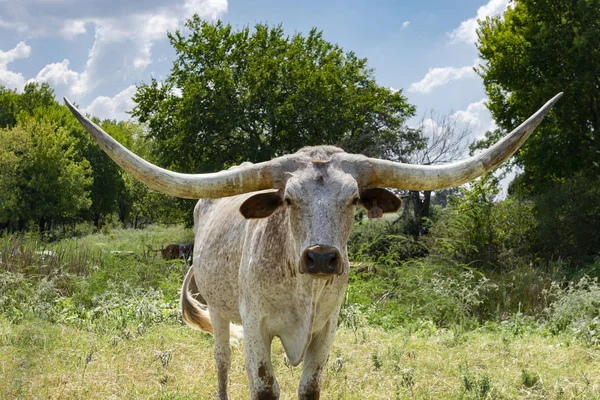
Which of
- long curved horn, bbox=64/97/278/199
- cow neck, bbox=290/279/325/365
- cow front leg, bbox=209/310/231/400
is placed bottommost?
cow front leg, bbox=209/310/231/400

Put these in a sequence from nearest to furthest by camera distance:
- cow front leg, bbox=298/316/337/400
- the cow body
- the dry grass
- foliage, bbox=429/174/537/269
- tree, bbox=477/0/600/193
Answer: the cow body, cow front leg, bbox=298/316/337/400, the dry grass, foliage, bbox=429/174/537/269, tree, bbox=477/0/600/193

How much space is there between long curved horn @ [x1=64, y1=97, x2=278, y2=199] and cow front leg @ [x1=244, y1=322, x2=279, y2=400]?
91 cm

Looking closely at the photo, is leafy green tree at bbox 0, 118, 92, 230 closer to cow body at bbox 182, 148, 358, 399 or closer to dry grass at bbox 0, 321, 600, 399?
dry grass at bbox 0, 321, 600, 399

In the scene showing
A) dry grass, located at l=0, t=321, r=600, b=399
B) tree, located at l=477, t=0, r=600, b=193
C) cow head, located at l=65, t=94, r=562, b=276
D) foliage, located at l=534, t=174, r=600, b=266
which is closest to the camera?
cow head, located at l=65, t=94, r=562, b=276

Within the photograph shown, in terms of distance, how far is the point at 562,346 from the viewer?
272 inches

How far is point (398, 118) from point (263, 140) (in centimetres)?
807

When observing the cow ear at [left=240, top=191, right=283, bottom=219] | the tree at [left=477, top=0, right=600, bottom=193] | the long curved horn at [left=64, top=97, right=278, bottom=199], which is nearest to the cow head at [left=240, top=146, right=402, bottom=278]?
the cow ear at [left=240, top=191, right=283, bottom=219]

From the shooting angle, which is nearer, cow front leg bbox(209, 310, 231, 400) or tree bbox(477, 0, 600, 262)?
cow front leg bbox(209, 310, 231, 400)

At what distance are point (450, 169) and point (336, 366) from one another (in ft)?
9.44

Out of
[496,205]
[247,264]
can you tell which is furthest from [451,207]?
[247,264]

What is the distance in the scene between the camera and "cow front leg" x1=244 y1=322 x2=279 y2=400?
3646 millimetres

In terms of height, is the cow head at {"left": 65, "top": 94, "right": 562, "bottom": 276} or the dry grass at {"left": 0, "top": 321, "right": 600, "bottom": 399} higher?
the cow head at {"left": 65, "top": 94, "right": 562, "bottom": 276}

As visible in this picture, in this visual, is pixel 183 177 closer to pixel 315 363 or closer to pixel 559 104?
pixel 315 363

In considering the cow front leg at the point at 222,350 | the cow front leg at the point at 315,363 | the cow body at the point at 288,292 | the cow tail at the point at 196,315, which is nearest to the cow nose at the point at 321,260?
the cow body at the point at 288,292
